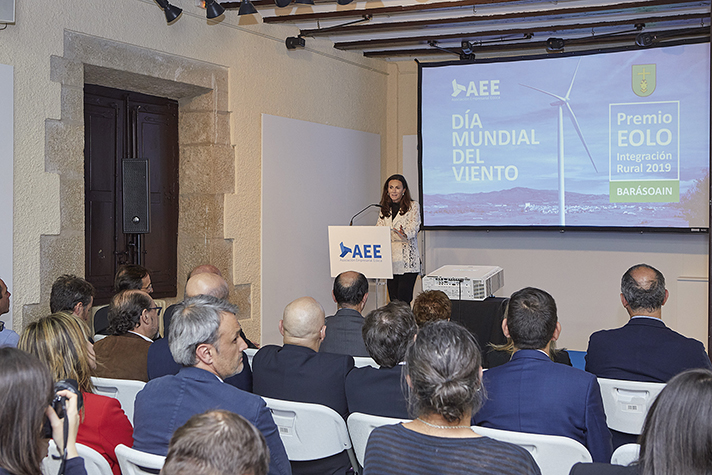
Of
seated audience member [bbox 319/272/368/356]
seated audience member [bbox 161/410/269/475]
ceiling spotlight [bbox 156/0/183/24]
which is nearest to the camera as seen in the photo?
seated audience member [bbox 161/410/269/475]

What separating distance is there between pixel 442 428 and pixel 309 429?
2.91ft

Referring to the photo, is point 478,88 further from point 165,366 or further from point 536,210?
point 165,366

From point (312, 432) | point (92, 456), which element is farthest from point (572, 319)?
point (92, 456)

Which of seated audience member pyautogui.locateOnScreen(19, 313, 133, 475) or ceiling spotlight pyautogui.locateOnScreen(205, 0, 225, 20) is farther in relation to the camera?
ceiling spotlight pyautogui.locateOnScreen(205, 0, 225, 20)

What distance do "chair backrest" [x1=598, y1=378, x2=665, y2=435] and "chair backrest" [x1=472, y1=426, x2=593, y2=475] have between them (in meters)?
0.74

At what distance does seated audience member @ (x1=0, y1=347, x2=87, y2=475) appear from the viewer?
131 cm

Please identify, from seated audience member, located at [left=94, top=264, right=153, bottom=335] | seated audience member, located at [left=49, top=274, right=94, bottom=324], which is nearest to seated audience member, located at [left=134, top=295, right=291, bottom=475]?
seated audience member, located at [left=49, top=274, right=94, bottom=324]

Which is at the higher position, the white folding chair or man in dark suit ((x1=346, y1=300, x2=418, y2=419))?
man in dark suit ((x1=346, y1=300, x2=418, y2=419))

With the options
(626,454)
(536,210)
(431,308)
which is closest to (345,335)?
(431,308)

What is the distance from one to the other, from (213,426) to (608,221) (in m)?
5.56

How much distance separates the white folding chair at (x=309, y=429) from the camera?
228cm

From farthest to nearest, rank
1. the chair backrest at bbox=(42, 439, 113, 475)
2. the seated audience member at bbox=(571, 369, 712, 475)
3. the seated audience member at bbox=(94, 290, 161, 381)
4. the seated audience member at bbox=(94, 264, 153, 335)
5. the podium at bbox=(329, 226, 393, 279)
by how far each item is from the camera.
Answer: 1. the podium at bbox=(329, 226, 393, 279)
2. the seated audience member at bbox=(94, 264, 153, 335)
3. the seated audience member at bbox=(94, 290, 161, 381)
4. the chair backrest at bbox=(42, 439, 113, 475)
5. the seated audience member at bbox=(571, 369, 712, 475)

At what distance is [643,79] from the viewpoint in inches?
233

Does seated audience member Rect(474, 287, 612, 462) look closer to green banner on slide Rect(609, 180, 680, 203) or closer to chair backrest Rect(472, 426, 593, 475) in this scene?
chair backrest Rect(472, 426, 593, 475)
